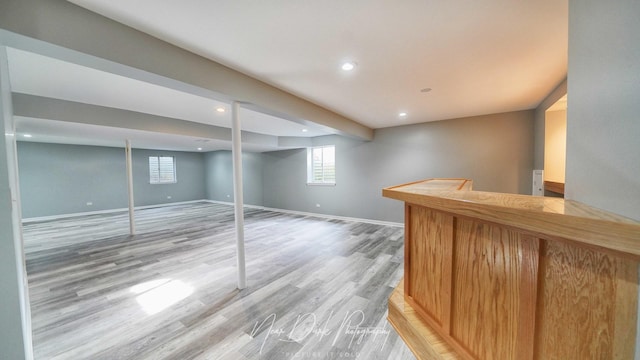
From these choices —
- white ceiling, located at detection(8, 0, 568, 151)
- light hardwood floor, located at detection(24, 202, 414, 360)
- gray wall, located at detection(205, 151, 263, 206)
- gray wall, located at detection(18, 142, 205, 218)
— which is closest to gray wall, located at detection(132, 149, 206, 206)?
gray wall, located at detection(18, 142, 205, 218)

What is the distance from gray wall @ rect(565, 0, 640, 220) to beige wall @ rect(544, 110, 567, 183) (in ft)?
10.6

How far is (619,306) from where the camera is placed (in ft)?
1.55

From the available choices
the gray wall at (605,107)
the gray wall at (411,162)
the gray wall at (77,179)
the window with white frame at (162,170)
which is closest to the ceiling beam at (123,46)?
the gray wall at (605,107)

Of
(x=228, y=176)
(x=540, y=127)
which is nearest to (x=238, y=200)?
(x=540, y=127)

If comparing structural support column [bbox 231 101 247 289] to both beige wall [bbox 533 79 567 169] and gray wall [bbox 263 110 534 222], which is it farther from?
beige wall [bbox 533 79 567 169]

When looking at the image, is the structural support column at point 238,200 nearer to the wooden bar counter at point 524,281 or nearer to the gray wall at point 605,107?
the wooden bar counter at point 524,281

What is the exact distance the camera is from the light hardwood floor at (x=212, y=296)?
1.73 metres

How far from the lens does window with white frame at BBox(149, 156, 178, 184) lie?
8.58 meters

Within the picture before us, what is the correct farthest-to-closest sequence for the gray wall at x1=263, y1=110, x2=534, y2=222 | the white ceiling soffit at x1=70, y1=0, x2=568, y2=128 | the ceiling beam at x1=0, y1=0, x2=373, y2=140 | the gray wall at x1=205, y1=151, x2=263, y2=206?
the gray wall at x1=205, y1=151, x2=263, y2=206
the gray wall at x1=263, y1=110, x2=534, y2=222
the white ceiling soffit at x1=70, y1=0, x2=568, y2=128
the ceiling beam at x1=0, y1=0, x2=373, y2=140

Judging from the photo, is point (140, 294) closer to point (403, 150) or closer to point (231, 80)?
point (231, 80)

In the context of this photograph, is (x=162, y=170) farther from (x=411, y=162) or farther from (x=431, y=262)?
(x=431, y=262)

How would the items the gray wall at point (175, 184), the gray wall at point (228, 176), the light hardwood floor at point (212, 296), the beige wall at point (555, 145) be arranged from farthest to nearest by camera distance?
the gray wall at point (175, 184) < the gray wall at point (228, 176) < the beige wall at point (555, 145) < the light hardwood floor at point (212, 296)

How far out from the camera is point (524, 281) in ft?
2.07

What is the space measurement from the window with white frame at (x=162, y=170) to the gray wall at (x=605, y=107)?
11.1m
